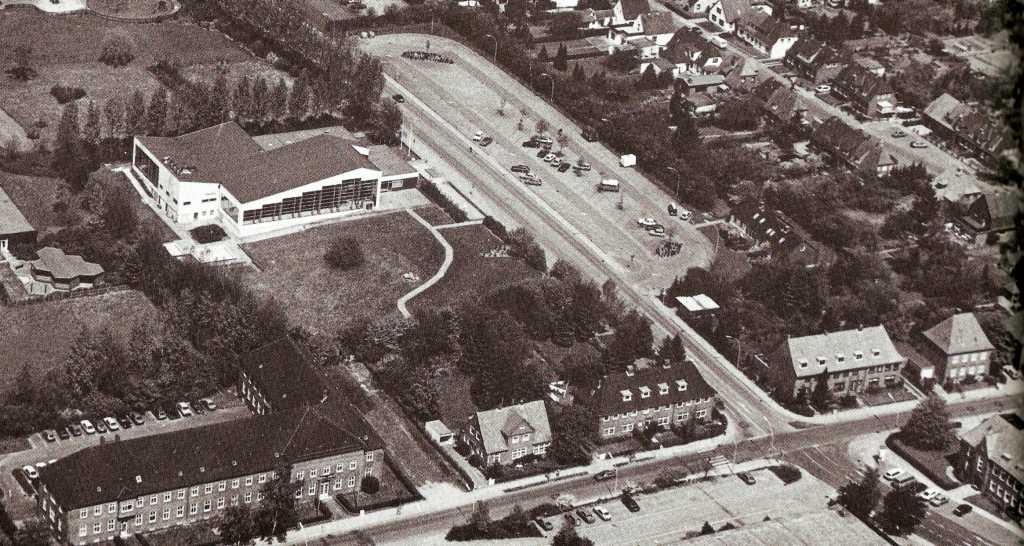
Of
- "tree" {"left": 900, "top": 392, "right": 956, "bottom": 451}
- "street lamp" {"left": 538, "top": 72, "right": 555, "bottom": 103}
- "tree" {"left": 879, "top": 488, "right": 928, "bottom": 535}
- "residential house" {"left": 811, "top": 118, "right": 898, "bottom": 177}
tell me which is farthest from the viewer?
"street lamp" {"left": 538, "top": 72, "right": 555, "bottom": 103}

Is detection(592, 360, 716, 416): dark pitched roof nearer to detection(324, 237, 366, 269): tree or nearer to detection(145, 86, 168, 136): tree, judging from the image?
detection(324, 237, 366, 269): tree

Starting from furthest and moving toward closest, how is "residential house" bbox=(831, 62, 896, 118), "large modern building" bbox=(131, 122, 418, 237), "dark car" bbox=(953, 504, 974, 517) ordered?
1. "residential house" bbox=(831, 62, 896, 118)
2. "large modern building" bbox=(131, 122, 418, 237)
3. "dark car" bbox=(953, 504, 974, 517)

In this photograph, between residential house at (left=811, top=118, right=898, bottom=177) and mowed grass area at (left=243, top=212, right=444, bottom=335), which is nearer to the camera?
mowed grass area at (left=243, top=212, right=444, bottom=335)

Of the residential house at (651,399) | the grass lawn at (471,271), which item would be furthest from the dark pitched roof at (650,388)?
the grass lawn at (471,271)

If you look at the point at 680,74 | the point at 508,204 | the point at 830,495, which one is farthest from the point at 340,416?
the point at 680,74

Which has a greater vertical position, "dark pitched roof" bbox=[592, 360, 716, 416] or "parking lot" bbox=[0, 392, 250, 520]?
"dark pitched roof" bbox=[592, 360, 716, 416]

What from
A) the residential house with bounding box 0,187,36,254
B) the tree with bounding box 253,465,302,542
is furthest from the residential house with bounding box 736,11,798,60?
the tree with bounding box 253,465,302,542
